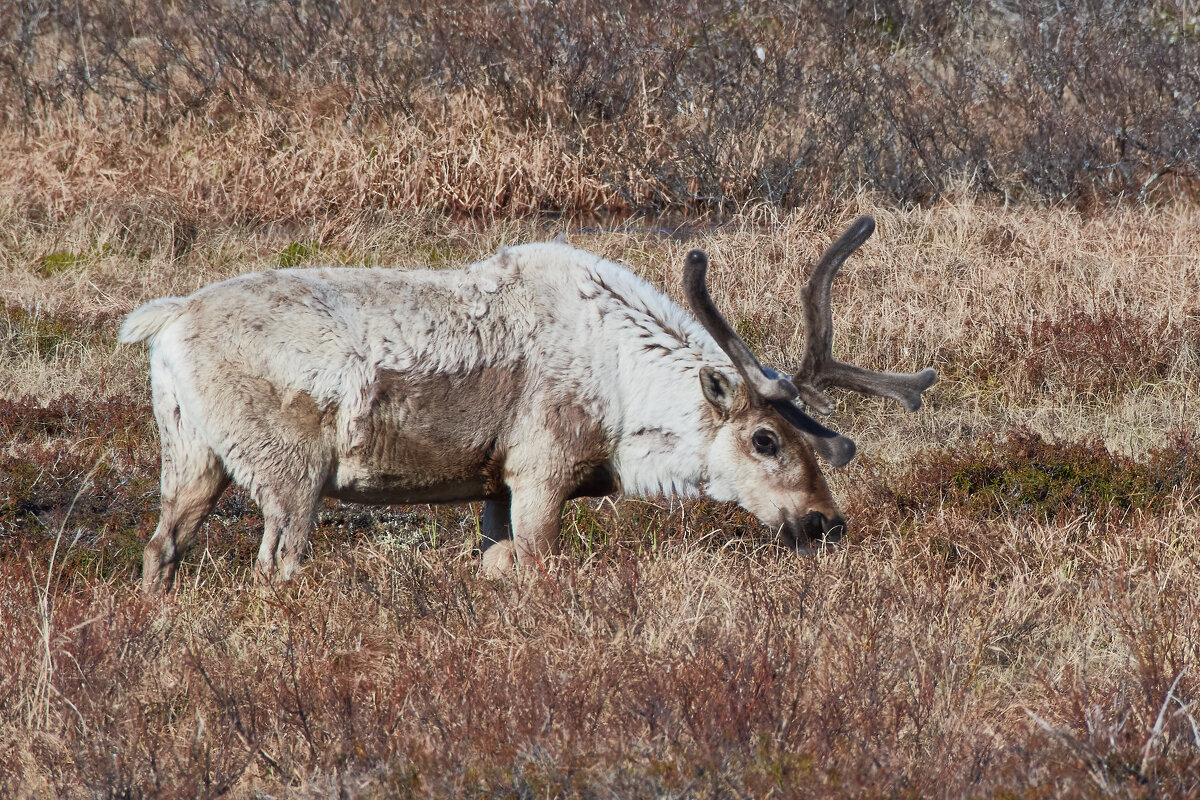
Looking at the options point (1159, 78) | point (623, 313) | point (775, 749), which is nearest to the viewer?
point (775, 749)

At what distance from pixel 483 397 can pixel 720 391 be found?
97cm

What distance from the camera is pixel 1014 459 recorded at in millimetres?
6504

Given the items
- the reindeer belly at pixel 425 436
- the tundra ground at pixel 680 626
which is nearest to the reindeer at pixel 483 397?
the reindeer belly at pixel 425 436

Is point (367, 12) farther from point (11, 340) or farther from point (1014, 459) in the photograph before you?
point (1014, 459)

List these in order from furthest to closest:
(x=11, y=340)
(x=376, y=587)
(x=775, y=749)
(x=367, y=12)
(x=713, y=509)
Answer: (x=367, y=12)
(x=11, y=340)
(x=713, y=509)
(x=376, y=587)
(x=775, y=749)

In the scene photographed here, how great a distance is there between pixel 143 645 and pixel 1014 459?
4.42m

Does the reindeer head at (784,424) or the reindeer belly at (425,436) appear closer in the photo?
the reindeer belly at (425,436)

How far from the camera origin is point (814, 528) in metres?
5.27

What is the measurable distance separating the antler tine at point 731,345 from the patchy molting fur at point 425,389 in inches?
7.2

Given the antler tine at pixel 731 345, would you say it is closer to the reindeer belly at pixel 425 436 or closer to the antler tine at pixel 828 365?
the antler tine at pixel 828 365

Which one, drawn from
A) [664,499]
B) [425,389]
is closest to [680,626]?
[425,389]

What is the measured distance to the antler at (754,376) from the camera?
4961 millimetres

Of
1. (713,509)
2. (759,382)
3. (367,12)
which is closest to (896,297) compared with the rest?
(713,509)

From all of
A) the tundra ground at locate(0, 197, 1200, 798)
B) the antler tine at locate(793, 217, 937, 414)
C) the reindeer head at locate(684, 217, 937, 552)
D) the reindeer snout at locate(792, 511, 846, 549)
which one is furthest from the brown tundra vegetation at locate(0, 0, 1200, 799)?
the antler tine at locate(793, 217, 937, 414)
